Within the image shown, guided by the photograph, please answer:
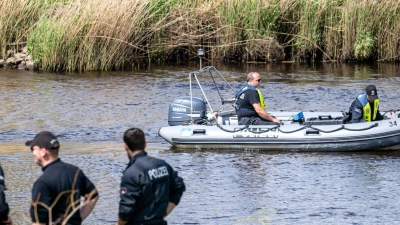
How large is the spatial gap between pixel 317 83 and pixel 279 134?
7.03 m

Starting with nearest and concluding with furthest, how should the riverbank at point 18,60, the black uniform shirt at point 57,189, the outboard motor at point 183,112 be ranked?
the black uniform shirt at point 57,189
the outboard motor at point 183,112
the riverbank at point 18,60

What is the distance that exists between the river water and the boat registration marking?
28 centimetres

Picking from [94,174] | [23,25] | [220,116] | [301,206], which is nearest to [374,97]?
[220,116]

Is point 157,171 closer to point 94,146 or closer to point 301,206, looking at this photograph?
point 301,206

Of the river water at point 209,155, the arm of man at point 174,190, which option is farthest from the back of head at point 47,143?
the river water at point 209,155

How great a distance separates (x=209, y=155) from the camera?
12258mm

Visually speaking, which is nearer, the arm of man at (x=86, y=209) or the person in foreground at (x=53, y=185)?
the person in foreground at (x=53, y=185)

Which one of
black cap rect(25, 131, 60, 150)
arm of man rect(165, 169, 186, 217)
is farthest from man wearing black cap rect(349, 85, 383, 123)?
black cap rect(25, 131, 60, 150)

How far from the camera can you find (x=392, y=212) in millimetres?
8914

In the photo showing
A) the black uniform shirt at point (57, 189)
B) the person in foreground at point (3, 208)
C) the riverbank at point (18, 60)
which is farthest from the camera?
the riverbank at point (18, 60)

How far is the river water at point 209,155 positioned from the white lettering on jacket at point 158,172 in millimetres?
3239

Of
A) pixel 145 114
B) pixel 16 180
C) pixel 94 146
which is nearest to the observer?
pixel 16 180

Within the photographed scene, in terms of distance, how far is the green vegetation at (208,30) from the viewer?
2025 centimetres

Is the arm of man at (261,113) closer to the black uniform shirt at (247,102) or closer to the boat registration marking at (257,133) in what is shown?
the black uniform shirt at (247,102)
